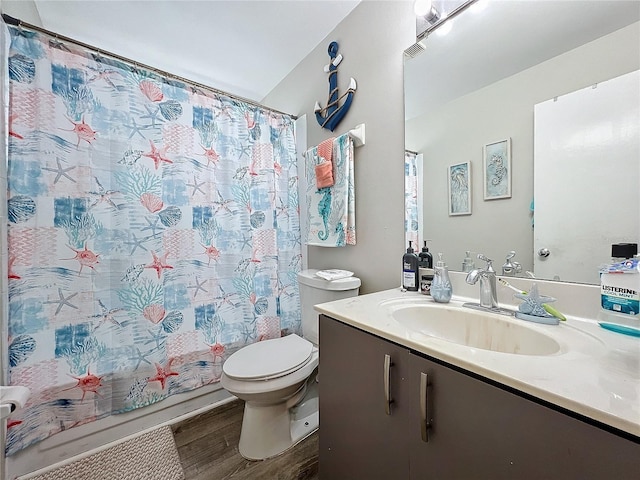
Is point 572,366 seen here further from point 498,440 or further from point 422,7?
Result: point 422,7

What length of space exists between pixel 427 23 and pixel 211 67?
158 cm

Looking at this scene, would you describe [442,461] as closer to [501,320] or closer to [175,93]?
[501,320]

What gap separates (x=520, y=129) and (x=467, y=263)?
0.52 m

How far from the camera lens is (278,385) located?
1.16 metres

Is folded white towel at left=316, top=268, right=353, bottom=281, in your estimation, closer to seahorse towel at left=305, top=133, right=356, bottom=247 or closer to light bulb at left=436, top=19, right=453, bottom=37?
seahorse towel at left=305, top=133, right=356, bottom=247

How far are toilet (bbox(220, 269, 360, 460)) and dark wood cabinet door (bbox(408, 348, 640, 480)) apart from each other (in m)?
0.70

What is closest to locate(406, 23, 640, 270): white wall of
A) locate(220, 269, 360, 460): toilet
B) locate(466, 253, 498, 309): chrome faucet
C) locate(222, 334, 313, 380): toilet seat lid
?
locate(466, 253, 498, 309): chrome faucet

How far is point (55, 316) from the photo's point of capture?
118 cm

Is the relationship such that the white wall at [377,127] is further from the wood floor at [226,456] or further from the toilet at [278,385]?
the wood floor at [226,456]

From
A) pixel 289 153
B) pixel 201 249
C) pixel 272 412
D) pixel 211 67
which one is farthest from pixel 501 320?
pixel 211 67

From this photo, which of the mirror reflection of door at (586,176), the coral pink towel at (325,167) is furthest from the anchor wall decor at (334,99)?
the mirror reflection of door at (586,176)

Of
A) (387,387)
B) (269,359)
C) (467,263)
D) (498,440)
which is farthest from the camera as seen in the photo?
(269,359)

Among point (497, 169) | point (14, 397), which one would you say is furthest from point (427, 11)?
point (14, 397)

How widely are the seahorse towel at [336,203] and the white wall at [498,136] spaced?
0.37m
